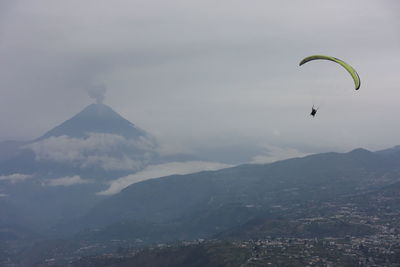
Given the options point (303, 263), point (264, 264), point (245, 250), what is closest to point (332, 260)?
point (303, 263)

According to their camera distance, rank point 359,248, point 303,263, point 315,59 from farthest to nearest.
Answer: point 359,248
point 303,263
point 315,59

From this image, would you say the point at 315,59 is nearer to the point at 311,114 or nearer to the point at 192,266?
the point at 311,114

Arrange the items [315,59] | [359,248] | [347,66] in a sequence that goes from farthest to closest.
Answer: [359,248] < [315,59] < [347,66]

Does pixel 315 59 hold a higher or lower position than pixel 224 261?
higher

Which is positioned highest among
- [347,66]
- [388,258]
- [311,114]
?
[347,66]

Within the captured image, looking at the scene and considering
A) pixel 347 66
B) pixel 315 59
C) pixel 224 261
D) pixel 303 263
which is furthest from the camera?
pixel 224 261

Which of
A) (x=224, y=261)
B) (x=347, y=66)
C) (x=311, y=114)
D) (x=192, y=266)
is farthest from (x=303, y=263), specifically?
(x=347, y=66)

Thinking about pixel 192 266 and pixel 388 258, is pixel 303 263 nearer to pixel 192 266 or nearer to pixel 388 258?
pixel 388 258

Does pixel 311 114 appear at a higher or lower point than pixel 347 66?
lower

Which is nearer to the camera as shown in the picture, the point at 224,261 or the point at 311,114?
the point at 311,114
